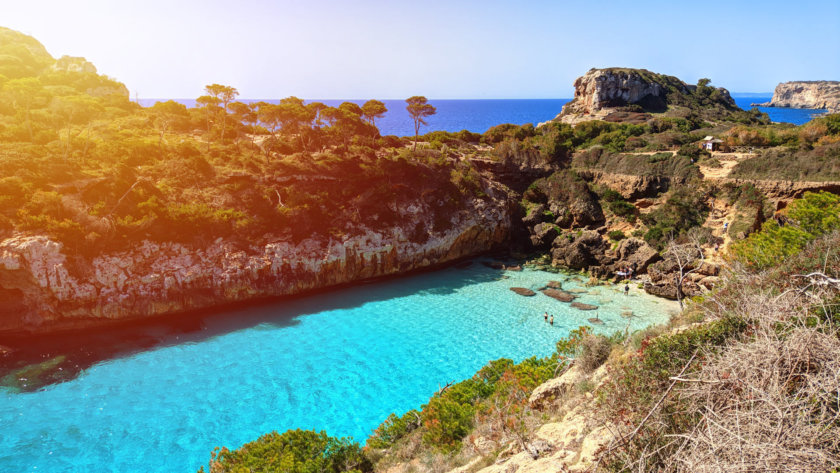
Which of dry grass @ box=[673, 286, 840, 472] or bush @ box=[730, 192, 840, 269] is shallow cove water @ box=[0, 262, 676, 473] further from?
dry grass @ box=[673, 286, 840, 472]

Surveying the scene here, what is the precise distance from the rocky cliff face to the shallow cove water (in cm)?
147

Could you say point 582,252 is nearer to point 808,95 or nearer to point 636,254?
point 636,254

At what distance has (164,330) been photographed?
20.7m

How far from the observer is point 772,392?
5.18 metres

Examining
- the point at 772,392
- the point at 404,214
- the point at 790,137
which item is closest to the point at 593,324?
the point at 404,214

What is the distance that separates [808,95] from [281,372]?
19832 centimetres

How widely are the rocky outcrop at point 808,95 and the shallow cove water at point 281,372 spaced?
15872 cm

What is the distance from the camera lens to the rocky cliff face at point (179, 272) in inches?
769

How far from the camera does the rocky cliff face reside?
19.5 m

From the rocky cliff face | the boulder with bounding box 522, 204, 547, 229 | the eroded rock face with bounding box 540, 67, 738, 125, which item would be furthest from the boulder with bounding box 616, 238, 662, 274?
the eroded rock face with bounding box 540, 67, 738, 125

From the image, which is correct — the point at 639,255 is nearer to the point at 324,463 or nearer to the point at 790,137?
the point at 790,137

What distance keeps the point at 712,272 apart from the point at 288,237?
25.6m

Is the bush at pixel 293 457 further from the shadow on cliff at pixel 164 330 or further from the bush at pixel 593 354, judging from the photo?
the shadow on cliff at pixel 164 330

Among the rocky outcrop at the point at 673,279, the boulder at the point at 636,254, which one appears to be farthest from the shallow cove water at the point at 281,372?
the boulder at the point at 636,254
